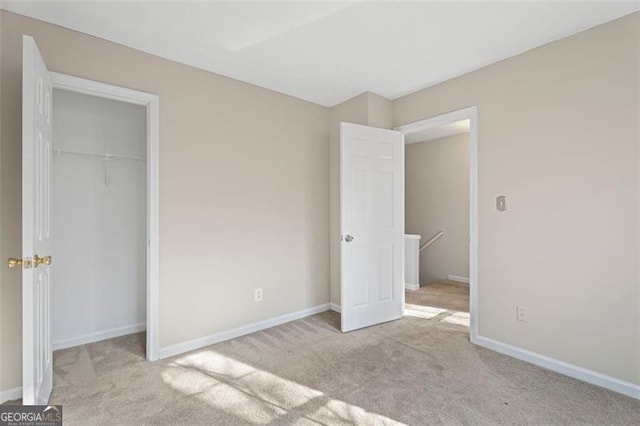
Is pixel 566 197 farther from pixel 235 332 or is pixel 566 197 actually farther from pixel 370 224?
pixel 235 332

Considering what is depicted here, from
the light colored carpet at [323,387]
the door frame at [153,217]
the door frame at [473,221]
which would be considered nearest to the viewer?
the light colored carpet at [323,387]

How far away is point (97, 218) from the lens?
9.79 feet

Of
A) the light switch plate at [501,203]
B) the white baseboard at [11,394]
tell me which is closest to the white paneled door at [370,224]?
the light switch plate at [501,203]

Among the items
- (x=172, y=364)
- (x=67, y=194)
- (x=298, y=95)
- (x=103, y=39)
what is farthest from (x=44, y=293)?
(x=298, y=95)

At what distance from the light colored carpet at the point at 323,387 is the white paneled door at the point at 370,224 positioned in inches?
18.6

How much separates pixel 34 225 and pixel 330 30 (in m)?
2.21

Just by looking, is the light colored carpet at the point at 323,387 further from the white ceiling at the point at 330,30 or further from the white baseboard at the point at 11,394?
the white ceiling at the point at 330,30


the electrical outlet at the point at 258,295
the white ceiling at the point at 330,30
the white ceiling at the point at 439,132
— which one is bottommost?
the electrical outlet at the point at 258,295

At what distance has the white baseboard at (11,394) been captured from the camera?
6.44ft

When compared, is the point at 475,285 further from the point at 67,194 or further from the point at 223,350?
the point at 67,194

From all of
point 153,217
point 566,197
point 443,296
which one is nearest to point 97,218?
point 153,217

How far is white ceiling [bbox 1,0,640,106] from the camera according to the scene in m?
2.00

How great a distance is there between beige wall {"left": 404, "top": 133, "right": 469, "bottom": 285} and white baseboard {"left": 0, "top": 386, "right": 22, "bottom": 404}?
527 cm

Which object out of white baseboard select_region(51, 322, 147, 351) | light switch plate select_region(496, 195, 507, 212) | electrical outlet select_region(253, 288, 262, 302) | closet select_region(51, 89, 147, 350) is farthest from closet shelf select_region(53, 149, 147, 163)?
light switch plate select_region(496, 195, 507, 212)
